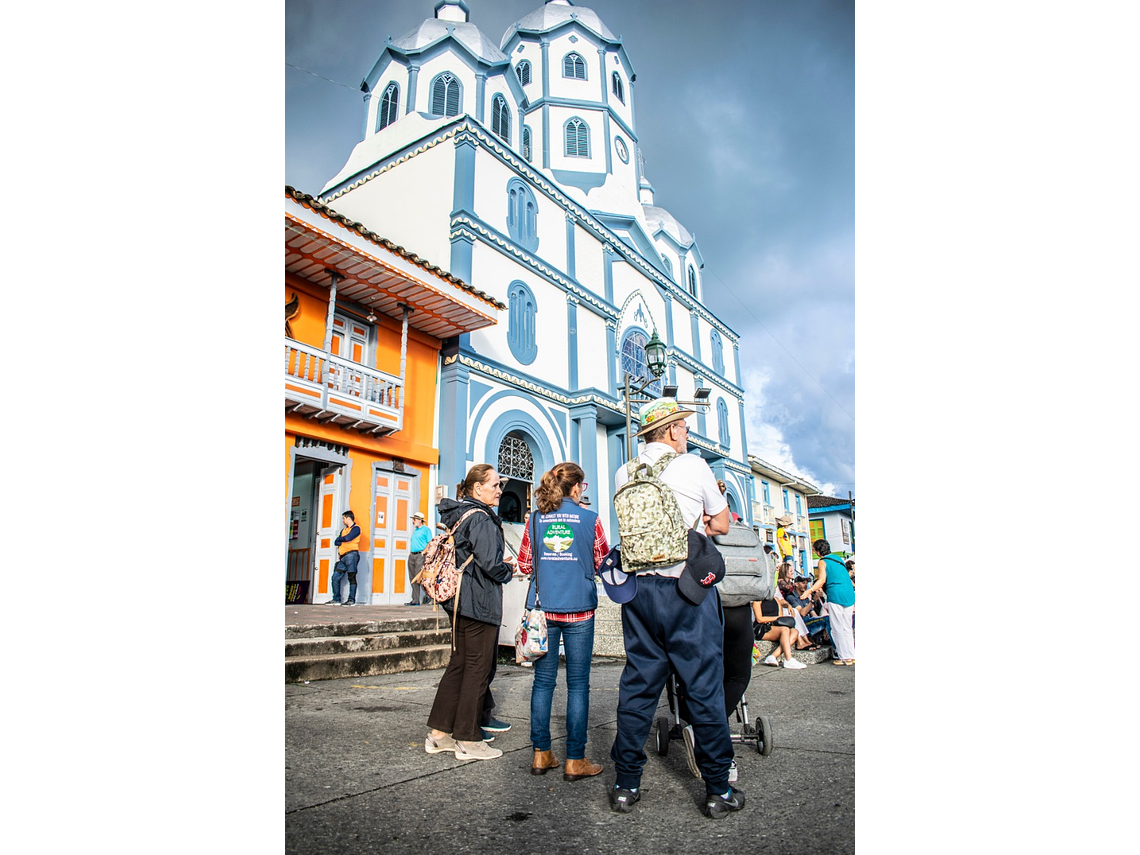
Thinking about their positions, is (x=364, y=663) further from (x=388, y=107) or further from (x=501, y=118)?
(x=501, y=118)

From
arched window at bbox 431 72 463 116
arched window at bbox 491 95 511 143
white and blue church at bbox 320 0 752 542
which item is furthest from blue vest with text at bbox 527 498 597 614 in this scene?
arched window at bbox 491 95 511 143

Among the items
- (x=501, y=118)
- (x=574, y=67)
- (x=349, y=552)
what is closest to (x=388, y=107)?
(x=501, y=118)

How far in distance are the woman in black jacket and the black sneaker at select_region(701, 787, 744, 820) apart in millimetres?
1395

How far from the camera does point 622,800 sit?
2674 mm

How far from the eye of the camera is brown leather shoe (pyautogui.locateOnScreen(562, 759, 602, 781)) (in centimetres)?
310

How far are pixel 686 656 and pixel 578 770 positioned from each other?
90 centimetres

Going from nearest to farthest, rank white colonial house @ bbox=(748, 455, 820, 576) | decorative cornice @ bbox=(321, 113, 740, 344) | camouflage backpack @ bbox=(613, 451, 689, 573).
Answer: camouflage backpack @ bbox=(613, 451, 689, 573)
decorative cornice @ bbox=(321, 113, 740, 344)
white colonial house @ bbox=(748, 455, 820, 576)

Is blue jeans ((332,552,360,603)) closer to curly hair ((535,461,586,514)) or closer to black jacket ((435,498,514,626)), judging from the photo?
black jacket ((435,498,514,626))

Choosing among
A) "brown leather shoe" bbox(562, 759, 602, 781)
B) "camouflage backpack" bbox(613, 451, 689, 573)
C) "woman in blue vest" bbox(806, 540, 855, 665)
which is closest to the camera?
"camouflage backpack" bbox(613, 451, 689, 573)
